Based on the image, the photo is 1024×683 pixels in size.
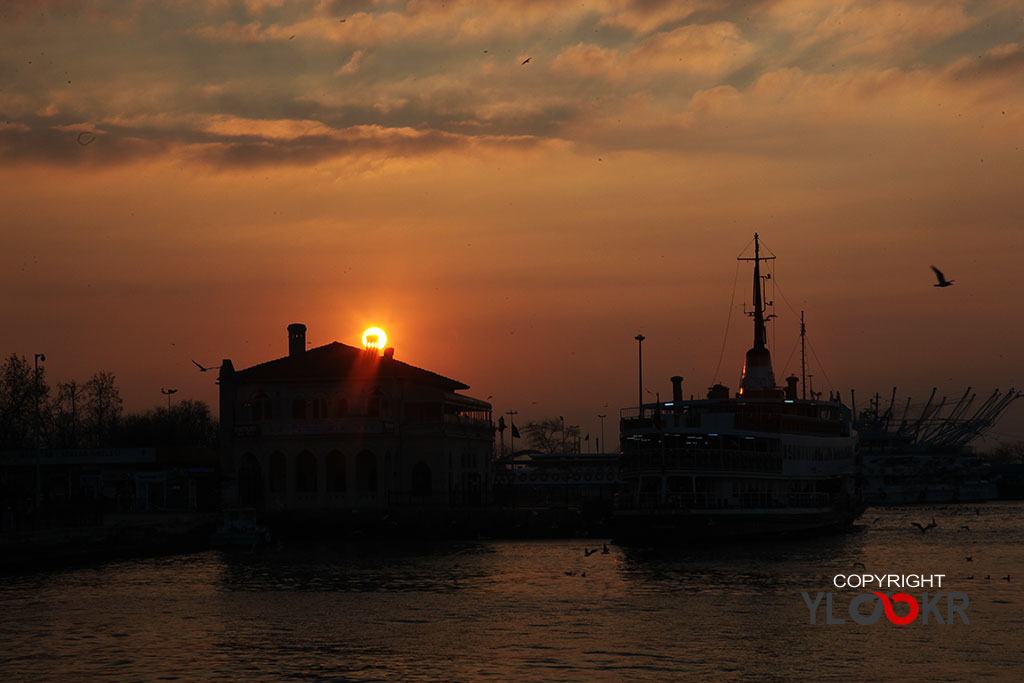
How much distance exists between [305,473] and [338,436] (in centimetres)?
354

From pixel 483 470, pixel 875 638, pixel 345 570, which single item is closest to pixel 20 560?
pixel 345 570

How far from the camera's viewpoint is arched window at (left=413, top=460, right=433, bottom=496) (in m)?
92.9

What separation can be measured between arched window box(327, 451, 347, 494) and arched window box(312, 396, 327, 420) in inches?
127

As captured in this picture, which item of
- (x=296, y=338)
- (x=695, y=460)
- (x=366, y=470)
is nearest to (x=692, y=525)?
(x=695, y=460)

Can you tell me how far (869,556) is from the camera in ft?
230

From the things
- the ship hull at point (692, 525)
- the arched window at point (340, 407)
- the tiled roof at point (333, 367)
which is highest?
the tiled roof at point (333, 367)

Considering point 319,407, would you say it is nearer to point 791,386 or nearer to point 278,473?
point 278,473

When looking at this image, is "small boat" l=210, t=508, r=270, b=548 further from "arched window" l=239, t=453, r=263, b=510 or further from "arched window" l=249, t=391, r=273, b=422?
"arched window" l=249, t=391, r=273, b=422

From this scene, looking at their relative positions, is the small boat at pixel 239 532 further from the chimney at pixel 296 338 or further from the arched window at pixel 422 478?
the chimney at pixel 296 338

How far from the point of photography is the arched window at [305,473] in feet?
294

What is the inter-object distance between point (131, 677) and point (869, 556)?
46.3 m

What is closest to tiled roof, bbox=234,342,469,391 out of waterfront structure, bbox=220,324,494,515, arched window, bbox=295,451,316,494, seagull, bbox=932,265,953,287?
waterfront structure, bbox=220,324,494,515

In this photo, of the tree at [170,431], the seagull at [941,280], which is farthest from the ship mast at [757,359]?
the tree at [170,431]

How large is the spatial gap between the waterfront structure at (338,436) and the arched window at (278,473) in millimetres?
69
